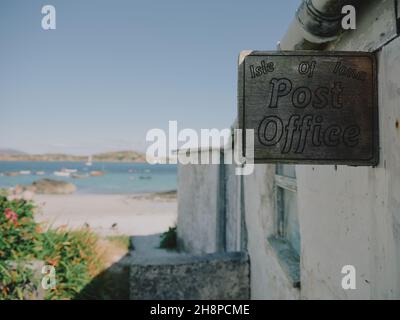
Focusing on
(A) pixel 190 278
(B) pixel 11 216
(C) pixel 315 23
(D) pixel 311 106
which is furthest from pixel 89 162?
(D) pixel 311 106

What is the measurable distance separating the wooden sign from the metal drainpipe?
201mm

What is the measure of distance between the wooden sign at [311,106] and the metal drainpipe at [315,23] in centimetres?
20

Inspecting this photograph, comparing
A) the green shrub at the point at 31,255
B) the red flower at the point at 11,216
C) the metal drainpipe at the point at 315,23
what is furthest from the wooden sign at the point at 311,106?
the red flower at the point at 11,216

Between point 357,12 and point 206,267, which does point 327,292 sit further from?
point 206,267

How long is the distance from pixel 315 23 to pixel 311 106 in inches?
17.5

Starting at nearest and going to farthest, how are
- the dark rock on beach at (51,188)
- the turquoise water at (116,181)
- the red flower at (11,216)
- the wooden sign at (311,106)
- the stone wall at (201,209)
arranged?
the wooden sign at (311,106), the red flower at (11,216), the stone wall at (201,209), the dark rock on beach at (51,188), the turquoise water at (116,181)

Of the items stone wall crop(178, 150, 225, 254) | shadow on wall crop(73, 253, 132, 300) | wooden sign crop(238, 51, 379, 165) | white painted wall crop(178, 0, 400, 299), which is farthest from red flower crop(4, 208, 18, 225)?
wooden sign crop(238, 51, 379, 165)

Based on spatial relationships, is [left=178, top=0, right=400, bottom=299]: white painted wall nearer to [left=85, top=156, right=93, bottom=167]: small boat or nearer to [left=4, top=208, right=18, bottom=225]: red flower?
[left=4, top=208, right=18, bottom=225]: red flower

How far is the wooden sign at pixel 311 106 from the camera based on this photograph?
1171mm

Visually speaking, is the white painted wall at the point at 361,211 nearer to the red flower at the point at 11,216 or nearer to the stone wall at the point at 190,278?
the stone wall at the point at 190,278

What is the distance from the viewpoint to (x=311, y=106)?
118cm

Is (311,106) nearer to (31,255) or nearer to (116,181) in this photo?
(31,255)

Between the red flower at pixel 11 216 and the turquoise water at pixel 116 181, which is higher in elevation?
the red flower at pixel 11 216
